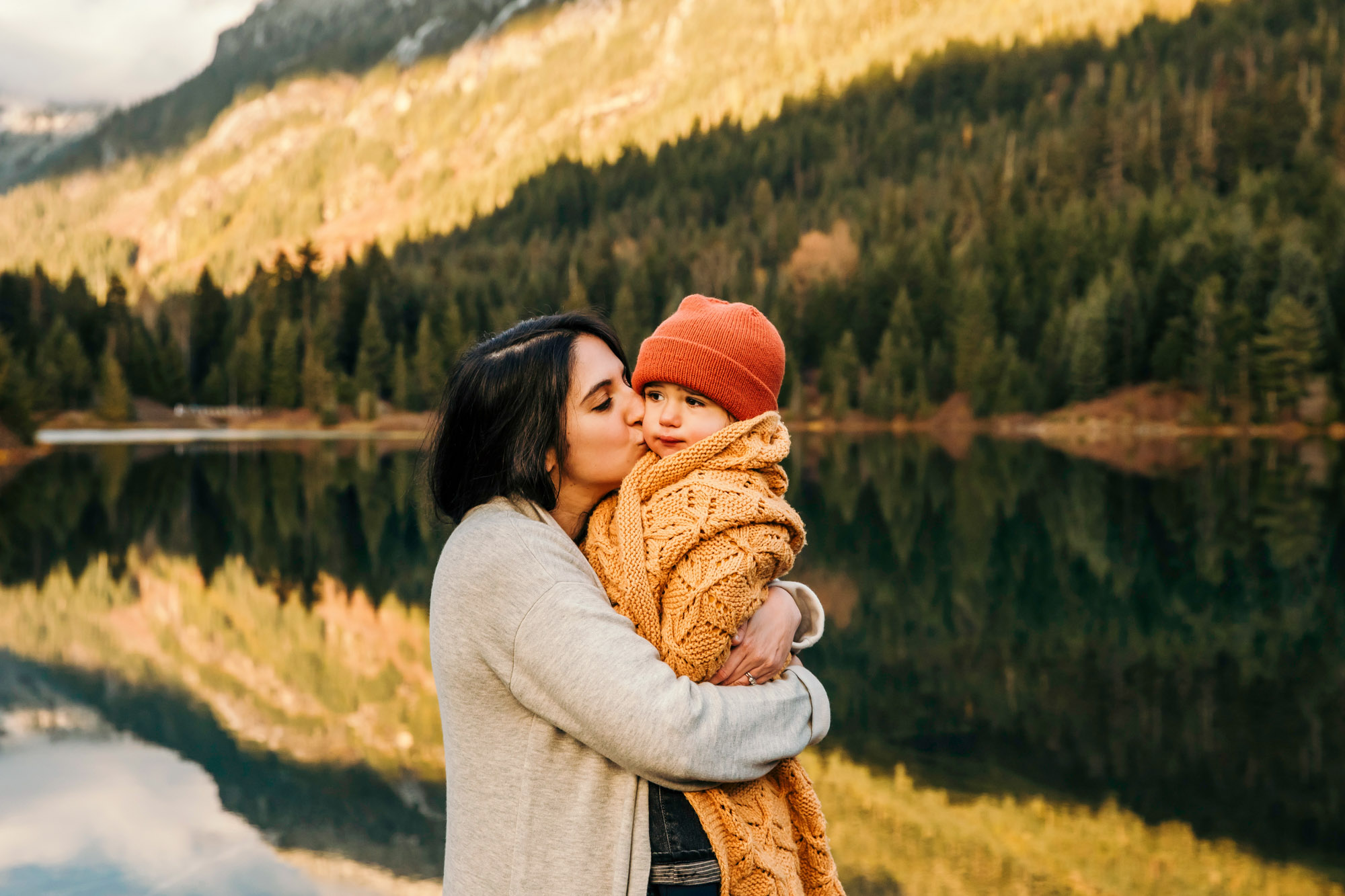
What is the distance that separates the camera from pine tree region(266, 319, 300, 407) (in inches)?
3236

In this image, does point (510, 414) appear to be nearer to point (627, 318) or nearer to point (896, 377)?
point (896, 377)

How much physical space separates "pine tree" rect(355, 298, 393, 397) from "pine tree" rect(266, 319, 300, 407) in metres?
4.64

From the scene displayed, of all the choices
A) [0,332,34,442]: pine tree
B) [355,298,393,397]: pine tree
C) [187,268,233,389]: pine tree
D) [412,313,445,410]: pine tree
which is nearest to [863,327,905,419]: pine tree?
[412,313,445,410]: pine tree

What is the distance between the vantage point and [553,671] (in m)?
2.06

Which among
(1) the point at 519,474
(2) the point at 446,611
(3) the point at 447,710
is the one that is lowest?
(3) the point at 447,710

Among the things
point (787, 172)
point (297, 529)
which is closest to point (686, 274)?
point (787, 172)

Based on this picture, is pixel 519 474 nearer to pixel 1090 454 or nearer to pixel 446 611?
pixel 446 611

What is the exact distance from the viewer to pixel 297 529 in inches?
784

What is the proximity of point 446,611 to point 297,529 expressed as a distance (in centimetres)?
1882

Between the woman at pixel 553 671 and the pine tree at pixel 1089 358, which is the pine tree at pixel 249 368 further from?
the woman at pixel 553 671

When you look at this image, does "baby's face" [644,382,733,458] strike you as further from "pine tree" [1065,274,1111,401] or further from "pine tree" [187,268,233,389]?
"pine tree" [187,268,233,389]

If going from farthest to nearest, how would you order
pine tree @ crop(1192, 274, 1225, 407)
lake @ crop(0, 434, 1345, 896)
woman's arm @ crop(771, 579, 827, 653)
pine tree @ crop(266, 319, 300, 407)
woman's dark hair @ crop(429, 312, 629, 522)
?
1. pine tree @ crop(266, 319, 300, 407)
2. pine tree @ crop(1192, 274, 1225, 407)
3. lake @ crop(0, 434, 1345, 896)
4. woman's arm @ crop(771, 579, 827, 653)
5. woman's dark hair @ crop(429, 312, 629, 522)

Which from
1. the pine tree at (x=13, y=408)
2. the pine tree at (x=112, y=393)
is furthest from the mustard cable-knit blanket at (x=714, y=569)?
the pine tree at (x=112, y=393)

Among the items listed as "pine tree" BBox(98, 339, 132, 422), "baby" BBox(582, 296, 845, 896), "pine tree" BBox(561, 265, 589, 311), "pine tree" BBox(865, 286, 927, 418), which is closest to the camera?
"baby" BBox(582, 296, 845, 896)
